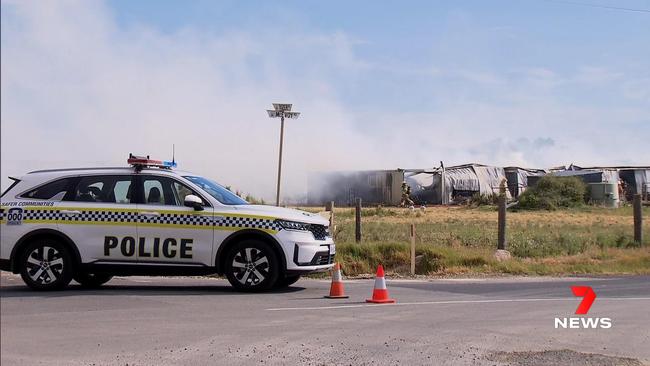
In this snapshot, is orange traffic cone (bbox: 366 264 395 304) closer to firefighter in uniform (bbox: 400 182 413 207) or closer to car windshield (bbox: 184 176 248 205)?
car windshield (bbox: 184 176 248 205)

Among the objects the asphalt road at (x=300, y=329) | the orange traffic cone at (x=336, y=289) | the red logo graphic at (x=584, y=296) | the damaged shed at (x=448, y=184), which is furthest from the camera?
the damaged shed at (x=448, y=184)

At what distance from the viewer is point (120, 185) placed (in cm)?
1061

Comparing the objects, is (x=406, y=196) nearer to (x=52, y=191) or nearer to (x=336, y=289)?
(x=336, y=289)

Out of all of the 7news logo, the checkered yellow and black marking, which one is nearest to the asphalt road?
the 7news logo

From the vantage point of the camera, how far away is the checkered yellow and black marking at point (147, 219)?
10.2 meters

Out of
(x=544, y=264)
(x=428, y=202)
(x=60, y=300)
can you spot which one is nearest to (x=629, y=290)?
(x=544, y=264)

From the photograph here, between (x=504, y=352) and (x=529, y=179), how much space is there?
146ft

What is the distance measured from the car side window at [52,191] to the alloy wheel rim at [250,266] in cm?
262

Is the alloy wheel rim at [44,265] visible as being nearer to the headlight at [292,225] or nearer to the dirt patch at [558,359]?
the headlight at [292,225]

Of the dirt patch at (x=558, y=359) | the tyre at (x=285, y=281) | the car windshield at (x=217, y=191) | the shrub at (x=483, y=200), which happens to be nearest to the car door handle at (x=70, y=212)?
the car windshield at (x=217, y=191)

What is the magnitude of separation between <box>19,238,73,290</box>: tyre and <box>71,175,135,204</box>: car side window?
0.78 metres

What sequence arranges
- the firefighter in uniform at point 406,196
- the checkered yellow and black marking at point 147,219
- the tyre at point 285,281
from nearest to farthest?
the checkered yellow and black marking at point 147,219, the tyre at point 285,281, the firefighter in uniform at point 406,196

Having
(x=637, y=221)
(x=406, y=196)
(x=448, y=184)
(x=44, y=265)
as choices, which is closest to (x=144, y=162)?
(x=44, y=265)

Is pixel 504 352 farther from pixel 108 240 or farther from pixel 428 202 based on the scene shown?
pixel 428 202
